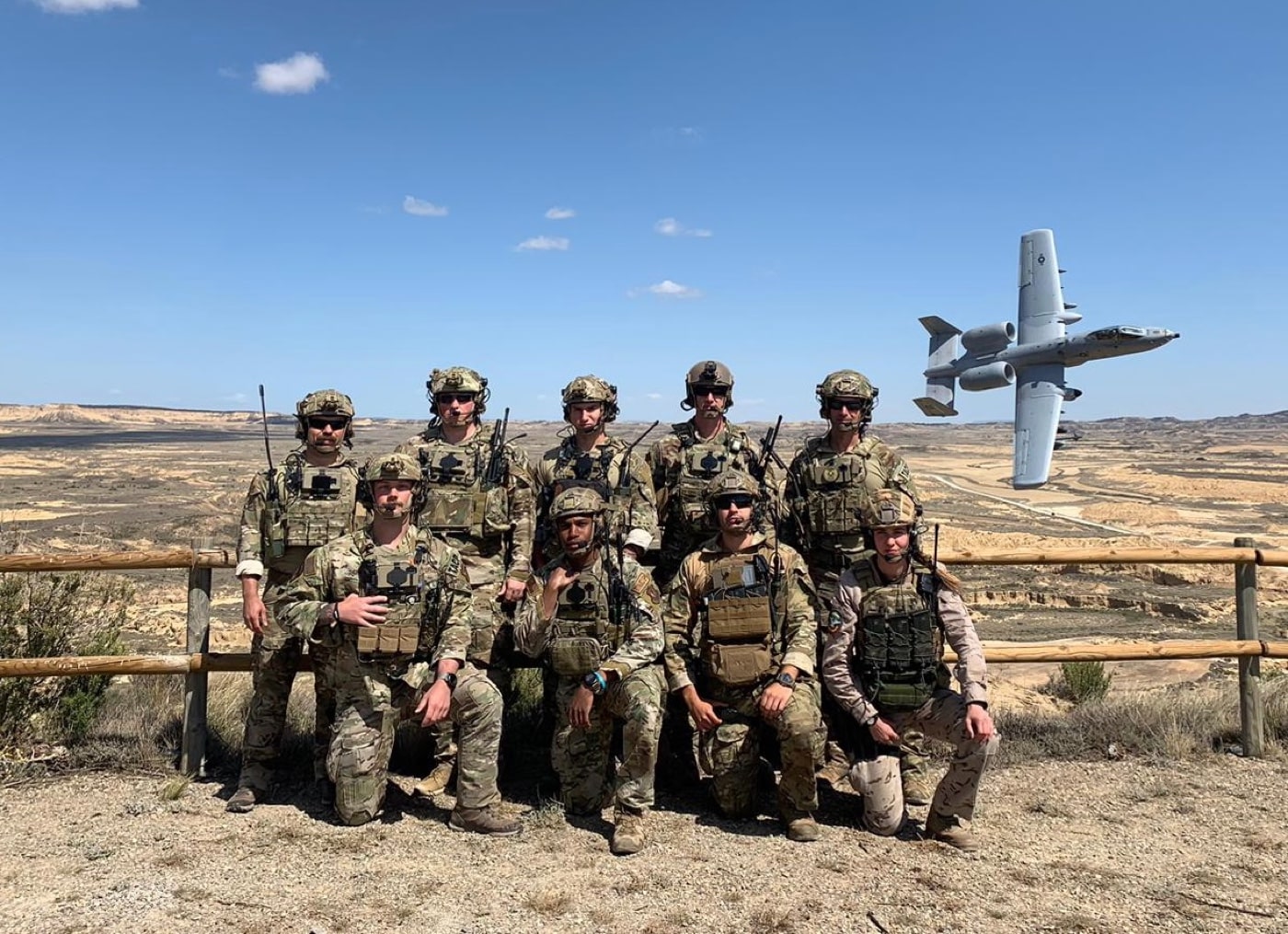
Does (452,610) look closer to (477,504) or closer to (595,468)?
(477,504)

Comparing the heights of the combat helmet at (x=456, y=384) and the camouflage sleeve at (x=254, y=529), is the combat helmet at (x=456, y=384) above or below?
above

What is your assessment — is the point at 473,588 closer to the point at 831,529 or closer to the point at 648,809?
the point at 648,809

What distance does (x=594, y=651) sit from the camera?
5.02 metres

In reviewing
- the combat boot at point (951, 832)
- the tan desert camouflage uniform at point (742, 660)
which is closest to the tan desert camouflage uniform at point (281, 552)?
the tan desert camouflage uniform at point (742, 660)

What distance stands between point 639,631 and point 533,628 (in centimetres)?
65

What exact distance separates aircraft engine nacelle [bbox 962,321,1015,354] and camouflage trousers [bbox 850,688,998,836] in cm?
2462

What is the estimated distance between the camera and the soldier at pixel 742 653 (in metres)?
4.88

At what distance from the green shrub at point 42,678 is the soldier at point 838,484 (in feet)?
16.9

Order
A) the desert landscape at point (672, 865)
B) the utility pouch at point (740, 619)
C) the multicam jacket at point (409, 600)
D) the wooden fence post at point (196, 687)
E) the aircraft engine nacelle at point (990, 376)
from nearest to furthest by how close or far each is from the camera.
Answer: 1. the desert landscape at point (672, 865)
2. the multicam jacket at point (409, 600)
3. the utility pouch at point (740, 619)
4. the wooden fence post at point (196, 687)
5. the aircraft engine nacelle at point (990, 376)

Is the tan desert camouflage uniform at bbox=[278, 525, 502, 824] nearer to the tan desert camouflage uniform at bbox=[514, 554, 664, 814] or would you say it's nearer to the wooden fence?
the tan desert camouflage uniform at bbox=[514, 554, 664, 814]

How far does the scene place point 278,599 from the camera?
16.9 ft

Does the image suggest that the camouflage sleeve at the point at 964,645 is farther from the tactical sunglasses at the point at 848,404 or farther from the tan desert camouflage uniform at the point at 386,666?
the tan desert camouflage uniform at the point at 386,666

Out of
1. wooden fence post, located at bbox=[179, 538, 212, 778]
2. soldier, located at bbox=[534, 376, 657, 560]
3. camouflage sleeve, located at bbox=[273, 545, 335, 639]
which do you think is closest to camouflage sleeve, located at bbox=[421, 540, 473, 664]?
camouflage sleeve, located at bbox=[273, 545, 335, 639]

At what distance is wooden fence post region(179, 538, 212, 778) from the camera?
5.62 meters
